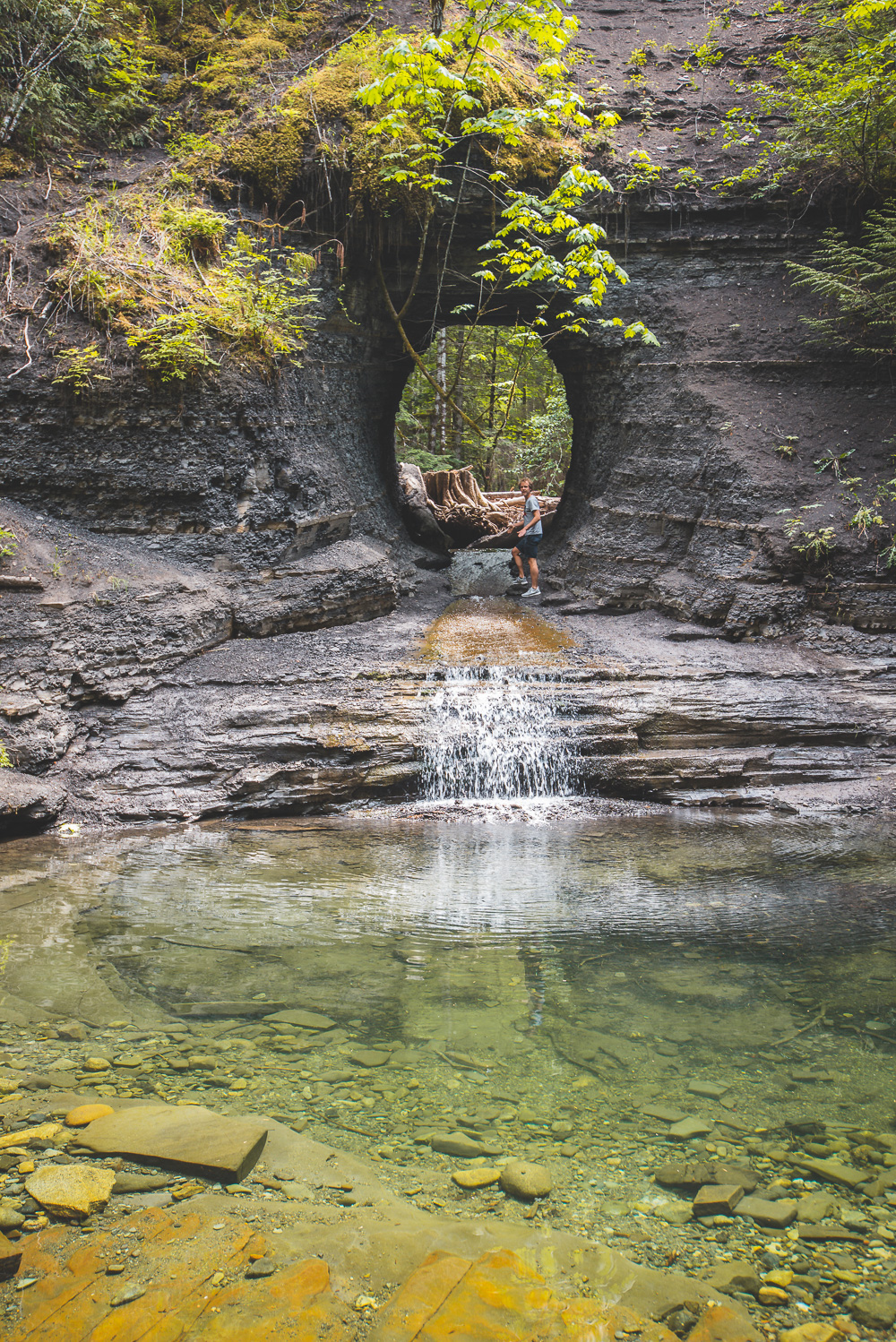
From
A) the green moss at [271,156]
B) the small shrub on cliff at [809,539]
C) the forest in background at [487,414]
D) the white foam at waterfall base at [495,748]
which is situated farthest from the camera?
the forest in background at [487,414]

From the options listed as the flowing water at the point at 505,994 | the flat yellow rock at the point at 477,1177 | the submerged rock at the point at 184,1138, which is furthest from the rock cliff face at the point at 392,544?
the flat yellow rock at the point at 477,1177

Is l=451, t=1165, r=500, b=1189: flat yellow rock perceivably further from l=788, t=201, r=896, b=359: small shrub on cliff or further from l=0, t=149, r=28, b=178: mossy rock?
l=0, t=149, r=28, b=178: mossy rock

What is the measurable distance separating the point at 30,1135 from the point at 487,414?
82.8ft

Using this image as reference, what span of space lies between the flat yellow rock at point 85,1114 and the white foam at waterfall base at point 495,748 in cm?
525

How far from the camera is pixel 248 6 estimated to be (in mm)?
12211

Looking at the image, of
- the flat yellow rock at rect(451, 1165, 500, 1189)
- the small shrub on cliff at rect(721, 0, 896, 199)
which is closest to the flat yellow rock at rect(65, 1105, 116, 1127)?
the flat yellow rock at rect(451, 1165, 500, 1189)

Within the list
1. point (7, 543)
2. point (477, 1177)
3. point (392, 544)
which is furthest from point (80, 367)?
point (477, 1177)

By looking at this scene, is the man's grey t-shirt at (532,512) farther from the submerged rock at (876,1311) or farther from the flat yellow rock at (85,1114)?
the submerged rock at (876,1311)

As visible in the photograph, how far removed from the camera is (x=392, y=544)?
13.1 metres

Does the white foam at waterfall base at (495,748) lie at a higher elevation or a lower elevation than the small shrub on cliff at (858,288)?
lower

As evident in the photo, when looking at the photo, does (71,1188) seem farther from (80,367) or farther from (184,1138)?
(80,367)

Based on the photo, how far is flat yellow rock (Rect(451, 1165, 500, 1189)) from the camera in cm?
231

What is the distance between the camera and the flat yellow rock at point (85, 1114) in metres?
2.50

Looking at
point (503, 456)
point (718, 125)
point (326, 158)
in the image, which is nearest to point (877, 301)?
point (718, 125)
